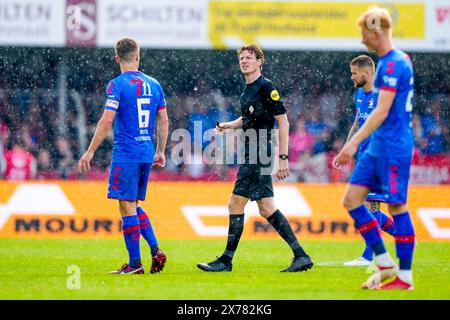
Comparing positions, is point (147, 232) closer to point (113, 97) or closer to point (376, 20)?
point (113, 97)

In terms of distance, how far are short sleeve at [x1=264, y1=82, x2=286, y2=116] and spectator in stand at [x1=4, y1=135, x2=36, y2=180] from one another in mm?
9955

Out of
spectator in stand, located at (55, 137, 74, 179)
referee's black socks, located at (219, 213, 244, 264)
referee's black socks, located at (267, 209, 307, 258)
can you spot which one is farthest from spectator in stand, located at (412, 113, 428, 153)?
referee's black socks, located at (219, 213, 244, 264)

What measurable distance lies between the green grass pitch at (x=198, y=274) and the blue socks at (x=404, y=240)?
25cm

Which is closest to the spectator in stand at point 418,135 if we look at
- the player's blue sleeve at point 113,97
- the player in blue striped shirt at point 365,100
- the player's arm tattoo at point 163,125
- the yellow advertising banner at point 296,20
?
the yellow advertising banner at point 296,20

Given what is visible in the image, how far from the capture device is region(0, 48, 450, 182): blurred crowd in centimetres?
1869

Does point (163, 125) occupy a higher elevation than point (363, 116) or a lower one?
lower

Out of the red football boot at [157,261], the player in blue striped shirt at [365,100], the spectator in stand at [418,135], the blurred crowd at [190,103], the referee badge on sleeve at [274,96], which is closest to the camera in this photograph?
the red football boot at [157,261]

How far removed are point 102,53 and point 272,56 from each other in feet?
12.6

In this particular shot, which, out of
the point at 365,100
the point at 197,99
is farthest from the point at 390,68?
the point at 197,99

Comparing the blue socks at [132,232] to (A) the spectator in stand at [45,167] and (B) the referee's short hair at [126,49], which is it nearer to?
(B) the referee's short hair at [126,49]

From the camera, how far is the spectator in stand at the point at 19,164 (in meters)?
18.2

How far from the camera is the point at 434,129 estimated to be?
1988 centimetres

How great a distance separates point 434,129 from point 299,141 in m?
2.94
